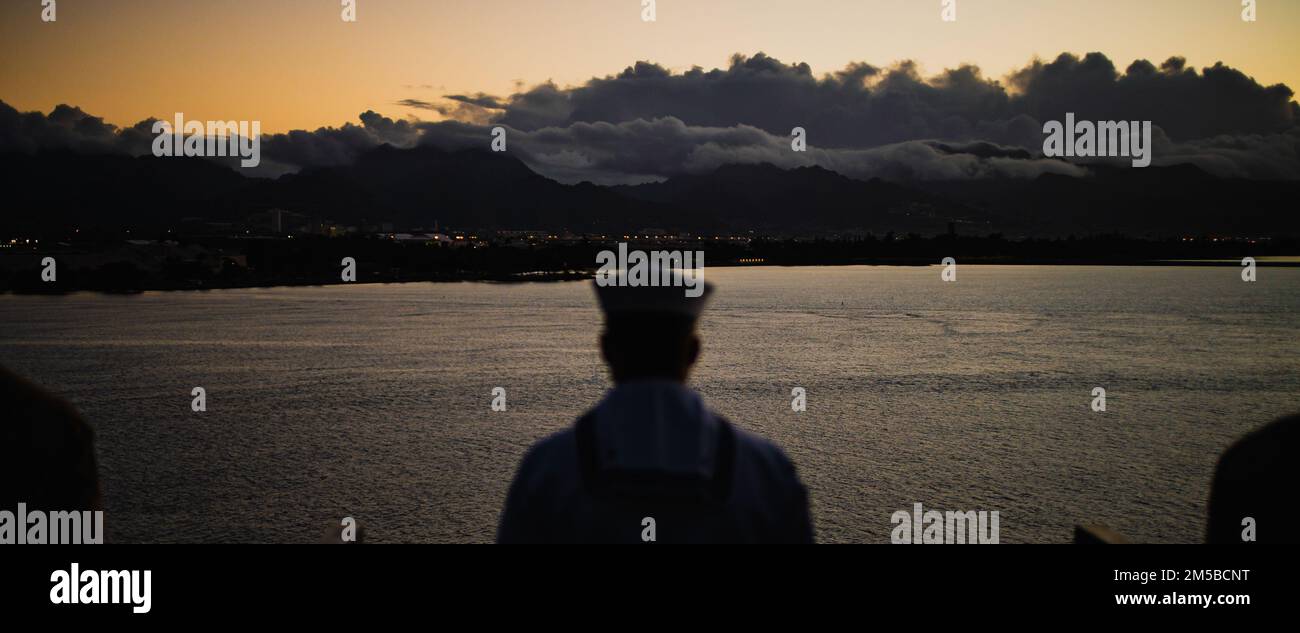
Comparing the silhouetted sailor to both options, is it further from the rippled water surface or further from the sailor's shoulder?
the rippled water surface

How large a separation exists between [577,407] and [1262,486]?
32941 mm

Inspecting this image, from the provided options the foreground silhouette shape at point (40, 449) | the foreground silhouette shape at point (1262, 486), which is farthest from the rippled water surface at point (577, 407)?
the foreground silhouette shape at point (1262, 486)

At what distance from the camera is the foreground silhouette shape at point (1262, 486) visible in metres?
2.98

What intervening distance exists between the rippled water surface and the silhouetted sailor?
17.9 m

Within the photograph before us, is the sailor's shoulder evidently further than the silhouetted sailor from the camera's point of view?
Yes

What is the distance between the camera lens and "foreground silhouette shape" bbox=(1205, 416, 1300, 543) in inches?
117

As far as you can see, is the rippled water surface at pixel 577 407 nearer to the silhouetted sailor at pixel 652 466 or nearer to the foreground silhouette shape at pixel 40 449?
the foreground silhouette shape at pixel 40 449

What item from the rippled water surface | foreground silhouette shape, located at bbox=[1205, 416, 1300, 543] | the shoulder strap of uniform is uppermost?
the shoulder strap of uniform

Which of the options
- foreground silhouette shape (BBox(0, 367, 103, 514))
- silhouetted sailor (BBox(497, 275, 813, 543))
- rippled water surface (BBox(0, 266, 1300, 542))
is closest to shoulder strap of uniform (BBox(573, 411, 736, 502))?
silhouetted sailor (BBox(497, 275, 813, 543))

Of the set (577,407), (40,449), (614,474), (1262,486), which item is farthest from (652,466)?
(577,407)

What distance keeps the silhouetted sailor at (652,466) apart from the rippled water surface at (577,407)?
17894mm
